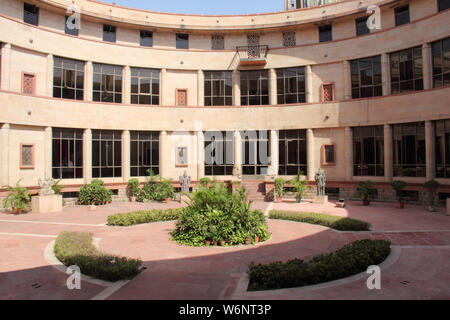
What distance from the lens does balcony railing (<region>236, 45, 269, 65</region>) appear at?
88.5 ft

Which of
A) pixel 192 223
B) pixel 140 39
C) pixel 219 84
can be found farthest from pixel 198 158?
pixel 192 223

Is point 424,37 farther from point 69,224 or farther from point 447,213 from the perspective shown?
point 69,224

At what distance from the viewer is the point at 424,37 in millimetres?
21203

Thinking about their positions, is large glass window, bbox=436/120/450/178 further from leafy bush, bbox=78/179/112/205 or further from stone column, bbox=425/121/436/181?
leafy bush, bbox=78/179/112/205

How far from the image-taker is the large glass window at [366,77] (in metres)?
24.2

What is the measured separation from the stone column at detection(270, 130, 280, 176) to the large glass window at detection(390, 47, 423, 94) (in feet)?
30.0

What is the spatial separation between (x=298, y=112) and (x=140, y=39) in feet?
46.4

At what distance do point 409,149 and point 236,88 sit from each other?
13853 mm

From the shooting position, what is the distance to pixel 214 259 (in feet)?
33.9

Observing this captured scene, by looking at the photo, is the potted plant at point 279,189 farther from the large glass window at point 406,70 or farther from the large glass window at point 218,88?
the large glass window at point 406,70

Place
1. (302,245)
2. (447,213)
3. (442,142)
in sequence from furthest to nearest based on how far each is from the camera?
(442,142) → (447,213) → (302,245)

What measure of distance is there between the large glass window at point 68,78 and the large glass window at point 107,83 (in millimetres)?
1057

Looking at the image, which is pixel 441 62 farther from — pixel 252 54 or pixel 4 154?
pixel 4 154

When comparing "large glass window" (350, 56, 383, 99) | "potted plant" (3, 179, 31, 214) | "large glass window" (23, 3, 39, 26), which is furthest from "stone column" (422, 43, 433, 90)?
"large glass window" (23, 3, 39, 26)
